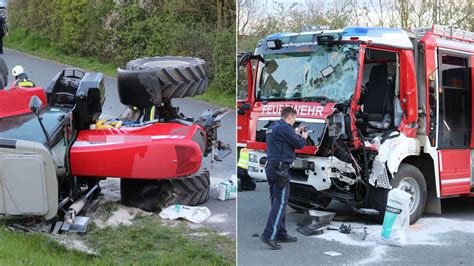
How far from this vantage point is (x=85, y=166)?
570 centimetres

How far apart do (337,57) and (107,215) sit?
2.72 m

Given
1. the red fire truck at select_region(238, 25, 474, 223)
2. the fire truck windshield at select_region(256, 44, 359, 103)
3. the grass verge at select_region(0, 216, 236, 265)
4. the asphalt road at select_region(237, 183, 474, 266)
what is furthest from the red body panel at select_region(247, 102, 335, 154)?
the grass verge at select_region(0, 216, 236, 265)

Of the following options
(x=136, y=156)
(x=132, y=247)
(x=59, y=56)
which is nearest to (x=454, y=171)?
(x=136, y=156)

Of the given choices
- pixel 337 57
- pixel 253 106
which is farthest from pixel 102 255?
pixel 337 57

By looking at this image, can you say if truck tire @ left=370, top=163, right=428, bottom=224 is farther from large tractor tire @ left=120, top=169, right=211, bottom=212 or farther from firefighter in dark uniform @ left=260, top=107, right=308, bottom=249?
large tractor tire @ left=120, top=169, right=211, bottom=212

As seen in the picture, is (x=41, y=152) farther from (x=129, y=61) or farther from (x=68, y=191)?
(x=129, y=61)

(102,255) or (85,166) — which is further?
(85,166)

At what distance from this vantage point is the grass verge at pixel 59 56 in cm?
581

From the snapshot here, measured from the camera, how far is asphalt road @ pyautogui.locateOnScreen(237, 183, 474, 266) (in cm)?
512

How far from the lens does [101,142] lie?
227 inches

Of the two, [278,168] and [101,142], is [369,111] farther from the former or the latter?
[101,142]

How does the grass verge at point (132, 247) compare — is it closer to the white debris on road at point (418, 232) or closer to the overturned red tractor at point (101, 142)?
the overturned red tractor at point (101, 142)

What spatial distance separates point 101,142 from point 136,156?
1.30 ft

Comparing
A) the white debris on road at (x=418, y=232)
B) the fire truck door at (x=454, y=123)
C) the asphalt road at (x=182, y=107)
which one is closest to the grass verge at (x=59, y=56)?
the asphalt road at (x=182, y=107)
